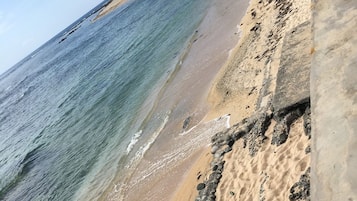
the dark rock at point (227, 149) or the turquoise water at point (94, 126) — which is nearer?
the dark rock at point (227, 149)

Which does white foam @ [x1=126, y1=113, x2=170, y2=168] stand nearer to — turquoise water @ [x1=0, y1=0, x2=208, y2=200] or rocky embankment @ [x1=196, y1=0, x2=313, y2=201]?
turquoise water @ [x1=0, y1=0, x2=208, y2=200]

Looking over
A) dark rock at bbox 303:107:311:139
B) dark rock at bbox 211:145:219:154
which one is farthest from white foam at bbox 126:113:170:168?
dark rock at bbox 303:107:311:139

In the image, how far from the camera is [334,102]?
402 centimetres

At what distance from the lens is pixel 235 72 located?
538 inches

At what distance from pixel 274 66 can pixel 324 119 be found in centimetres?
626

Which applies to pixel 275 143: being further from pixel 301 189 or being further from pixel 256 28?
pixel 256 28

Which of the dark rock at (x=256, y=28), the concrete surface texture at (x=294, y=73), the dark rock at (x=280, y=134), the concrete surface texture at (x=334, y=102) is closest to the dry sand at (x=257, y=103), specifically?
the dark rock at (x=256, y=28)

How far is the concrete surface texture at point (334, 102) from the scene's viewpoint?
320 centimetres

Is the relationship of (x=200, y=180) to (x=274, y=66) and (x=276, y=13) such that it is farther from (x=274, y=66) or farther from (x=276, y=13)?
(x=276, y=13)

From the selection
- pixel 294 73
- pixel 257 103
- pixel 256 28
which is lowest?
pixel 257 103

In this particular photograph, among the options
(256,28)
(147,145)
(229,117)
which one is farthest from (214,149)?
(256,28)

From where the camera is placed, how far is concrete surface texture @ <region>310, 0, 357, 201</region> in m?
3.20

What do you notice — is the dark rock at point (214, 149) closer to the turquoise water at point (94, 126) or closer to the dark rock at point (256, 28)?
the turquoise water at point (94, 126)

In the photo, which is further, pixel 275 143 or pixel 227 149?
pixel 227 149
